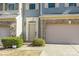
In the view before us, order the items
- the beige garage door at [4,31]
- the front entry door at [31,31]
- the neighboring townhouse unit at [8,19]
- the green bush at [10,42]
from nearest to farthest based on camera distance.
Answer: the green bush at [10,42]
the neighboring townhouse unit at [8,19]
the beige garage door at [4,31]
the front entry door at [31,31]

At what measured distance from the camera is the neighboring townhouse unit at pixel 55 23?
27891mm

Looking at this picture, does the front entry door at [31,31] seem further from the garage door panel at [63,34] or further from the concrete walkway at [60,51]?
the concrete walkway at [60,51]

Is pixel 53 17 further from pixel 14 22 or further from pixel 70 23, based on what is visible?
pixel 14 22

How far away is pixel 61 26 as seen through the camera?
92.4ft

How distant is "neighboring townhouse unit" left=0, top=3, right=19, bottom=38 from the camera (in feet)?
91.1

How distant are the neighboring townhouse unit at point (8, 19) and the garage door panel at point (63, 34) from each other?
3.97m

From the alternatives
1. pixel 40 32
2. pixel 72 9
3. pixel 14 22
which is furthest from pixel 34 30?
pixel 72 9

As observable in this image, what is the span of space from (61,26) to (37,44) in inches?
242

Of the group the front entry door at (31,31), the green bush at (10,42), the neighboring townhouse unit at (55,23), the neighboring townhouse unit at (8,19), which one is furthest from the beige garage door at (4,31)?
the green bush at (10,42)

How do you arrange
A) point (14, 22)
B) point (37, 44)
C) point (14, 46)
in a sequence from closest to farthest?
point (14, 46) → point (37, 44) → point (14, 22)

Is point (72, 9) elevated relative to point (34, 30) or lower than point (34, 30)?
elevated

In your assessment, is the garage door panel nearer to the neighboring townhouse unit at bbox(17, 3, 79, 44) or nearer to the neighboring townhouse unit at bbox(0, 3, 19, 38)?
the neighboring townhouse unit at bbox(17, 3, 79, 44)

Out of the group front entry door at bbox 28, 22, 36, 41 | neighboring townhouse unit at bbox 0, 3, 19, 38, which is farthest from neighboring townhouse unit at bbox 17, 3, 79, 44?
neighboring townhouse unit at bbox 0, 3, 19, 38

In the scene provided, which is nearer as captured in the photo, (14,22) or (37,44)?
(37,44)
